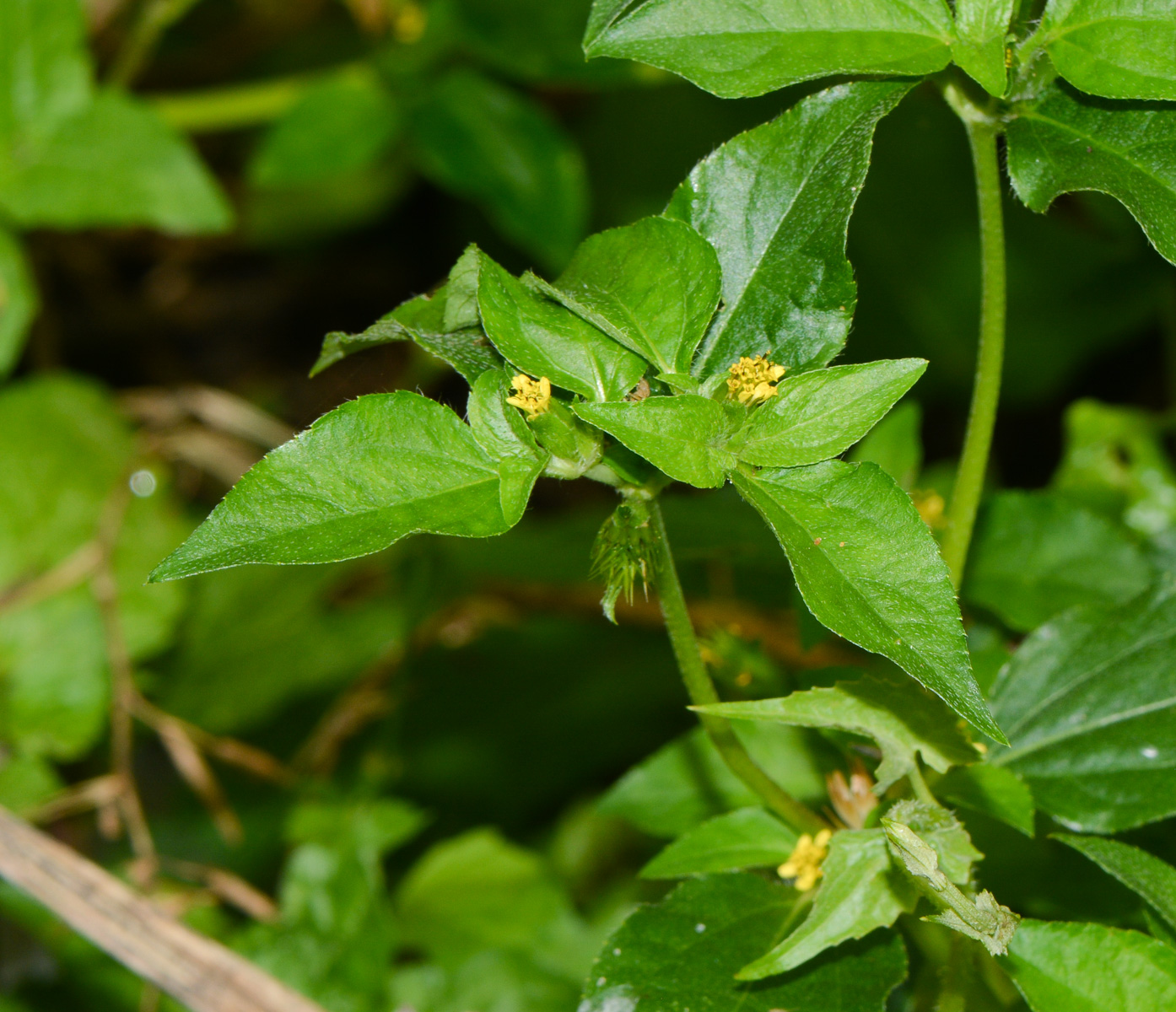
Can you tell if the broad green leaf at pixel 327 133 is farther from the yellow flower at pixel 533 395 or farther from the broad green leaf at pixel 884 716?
the broad green leaf at pixel 884 716

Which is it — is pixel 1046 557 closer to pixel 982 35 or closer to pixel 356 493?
pixel 982 35

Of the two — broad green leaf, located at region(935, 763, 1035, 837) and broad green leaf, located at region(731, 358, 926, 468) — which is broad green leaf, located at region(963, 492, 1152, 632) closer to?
broad green leaf, located at region(935, 763, 1035, 837)

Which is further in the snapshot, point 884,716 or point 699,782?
point 699,782

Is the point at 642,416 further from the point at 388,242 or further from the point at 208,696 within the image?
the point at 388,242

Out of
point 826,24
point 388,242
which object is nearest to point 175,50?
point 388,242

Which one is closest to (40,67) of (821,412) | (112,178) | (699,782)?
(112,178)

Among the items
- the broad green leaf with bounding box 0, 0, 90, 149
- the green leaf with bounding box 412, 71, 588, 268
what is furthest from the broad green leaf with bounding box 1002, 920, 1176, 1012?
the broad green leaf with bounding box 0, 0, 90, 149
